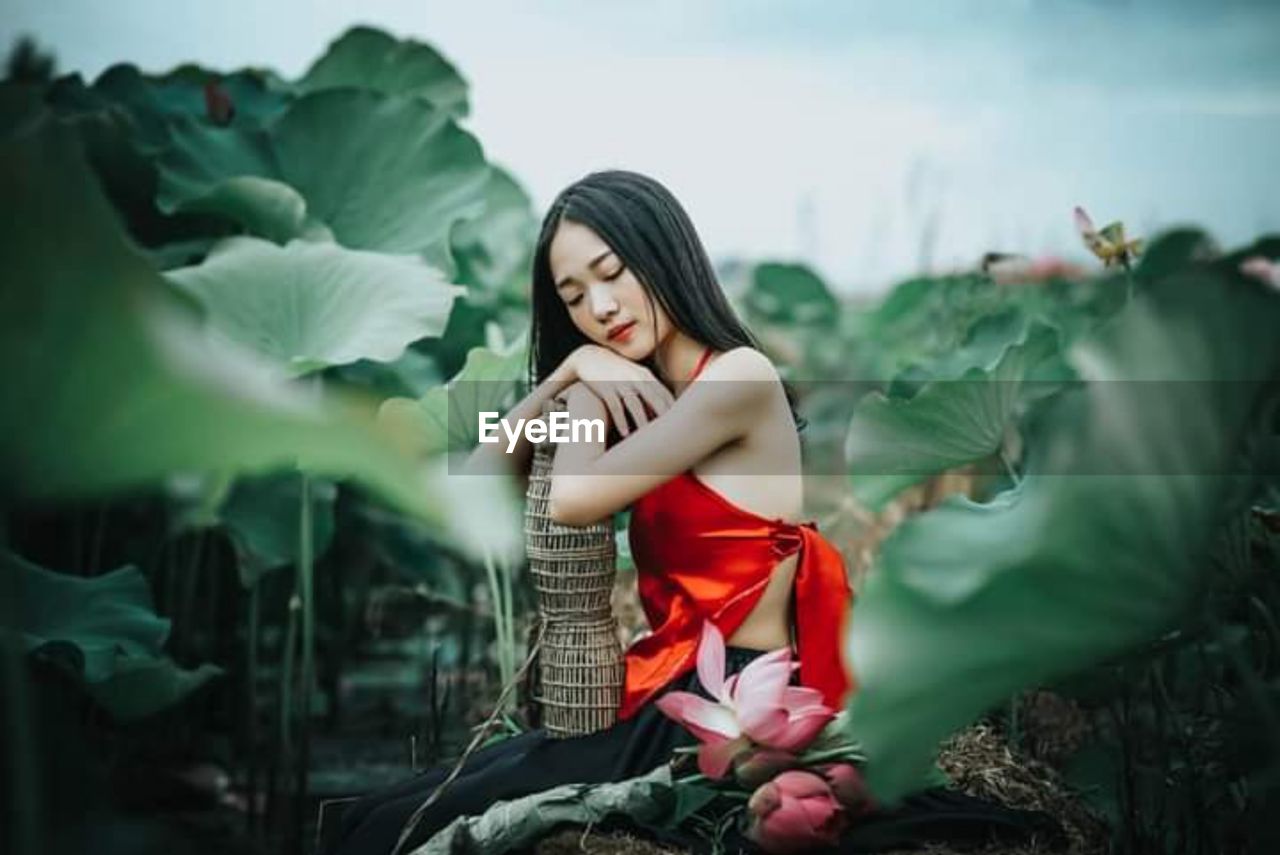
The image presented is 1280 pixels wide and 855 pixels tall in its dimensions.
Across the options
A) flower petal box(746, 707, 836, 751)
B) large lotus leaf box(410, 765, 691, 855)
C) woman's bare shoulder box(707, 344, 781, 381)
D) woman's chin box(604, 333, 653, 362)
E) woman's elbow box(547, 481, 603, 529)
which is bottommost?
large lotus leaf box(410, 765, 691, 855)

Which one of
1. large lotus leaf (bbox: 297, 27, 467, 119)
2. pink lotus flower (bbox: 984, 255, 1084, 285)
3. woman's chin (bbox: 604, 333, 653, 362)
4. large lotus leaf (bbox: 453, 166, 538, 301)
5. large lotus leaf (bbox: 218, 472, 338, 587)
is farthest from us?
large lotus leaf (bbox: 453, 166, 538, 301)

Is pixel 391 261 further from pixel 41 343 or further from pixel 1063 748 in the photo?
pixel 41 343

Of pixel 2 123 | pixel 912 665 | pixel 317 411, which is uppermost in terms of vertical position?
pixel 2 123

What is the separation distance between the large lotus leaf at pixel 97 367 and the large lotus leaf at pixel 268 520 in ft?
4.28

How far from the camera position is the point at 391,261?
1.87 m

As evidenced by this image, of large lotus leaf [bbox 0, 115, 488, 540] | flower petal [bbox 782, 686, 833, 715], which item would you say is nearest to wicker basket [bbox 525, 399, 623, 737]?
flower petal [bbox 782, 686, 833, 715]

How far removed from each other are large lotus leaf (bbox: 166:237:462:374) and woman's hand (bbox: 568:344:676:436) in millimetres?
506

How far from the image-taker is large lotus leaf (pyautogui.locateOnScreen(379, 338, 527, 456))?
5.23ft

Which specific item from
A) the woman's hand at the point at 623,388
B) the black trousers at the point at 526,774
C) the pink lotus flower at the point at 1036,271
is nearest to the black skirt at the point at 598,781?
the black trousers at the point at 526,774

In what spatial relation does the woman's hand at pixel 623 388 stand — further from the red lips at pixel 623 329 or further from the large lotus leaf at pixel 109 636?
the large lotus leaf at pixel 109 636

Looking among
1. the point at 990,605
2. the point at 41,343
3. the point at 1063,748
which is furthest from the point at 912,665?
the point at 1063,748

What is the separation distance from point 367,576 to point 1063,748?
1.32 metres

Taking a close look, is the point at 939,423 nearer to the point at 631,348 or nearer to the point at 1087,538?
the point at 631,348

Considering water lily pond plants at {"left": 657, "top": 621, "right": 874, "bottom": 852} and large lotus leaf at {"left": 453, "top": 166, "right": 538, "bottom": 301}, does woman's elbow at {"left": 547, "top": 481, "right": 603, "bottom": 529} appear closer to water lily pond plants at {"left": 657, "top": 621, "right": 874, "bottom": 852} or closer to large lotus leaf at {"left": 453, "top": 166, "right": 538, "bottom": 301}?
water lily pond plants at {"left": 657, "top": 621, "right": 874, "bottom": 852}
